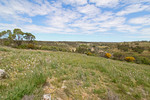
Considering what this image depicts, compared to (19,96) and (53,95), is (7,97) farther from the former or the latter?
(53,95)

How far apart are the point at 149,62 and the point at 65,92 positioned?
143 ft

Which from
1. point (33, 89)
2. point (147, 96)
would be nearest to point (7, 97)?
point (33, 89)

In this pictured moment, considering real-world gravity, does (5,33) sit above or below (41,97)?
above

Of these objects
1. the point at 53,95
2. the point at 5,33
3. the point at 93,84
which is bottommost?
the point at 93,84

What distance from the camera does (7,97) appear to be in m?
1.86

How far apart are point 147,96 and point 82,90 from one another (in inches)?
108

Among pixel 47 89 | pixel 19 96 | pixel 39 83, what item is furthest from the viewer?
pixel 39 83

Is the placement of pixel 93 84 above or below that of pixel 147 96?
above

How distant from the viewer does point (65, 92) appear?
263cm

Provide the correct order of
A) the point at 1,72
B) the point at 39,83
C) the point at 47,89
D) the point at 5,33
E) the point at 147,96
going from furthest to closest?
the point at 5,33, the point at 147,96, the point at 1,72, the point at 39,83, the point at 47,89

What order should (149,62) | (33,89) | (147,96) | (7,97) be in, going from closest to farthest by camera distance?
(7,97) → (33,89) → (147,96) → (149,62)

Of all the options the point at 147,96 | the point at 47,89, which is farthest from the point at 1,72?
the point at 147,96

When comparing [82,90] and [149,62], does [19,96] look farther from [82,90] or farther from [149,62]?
[149,62]

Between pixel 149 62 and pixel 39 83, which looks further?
pixel 149 62
